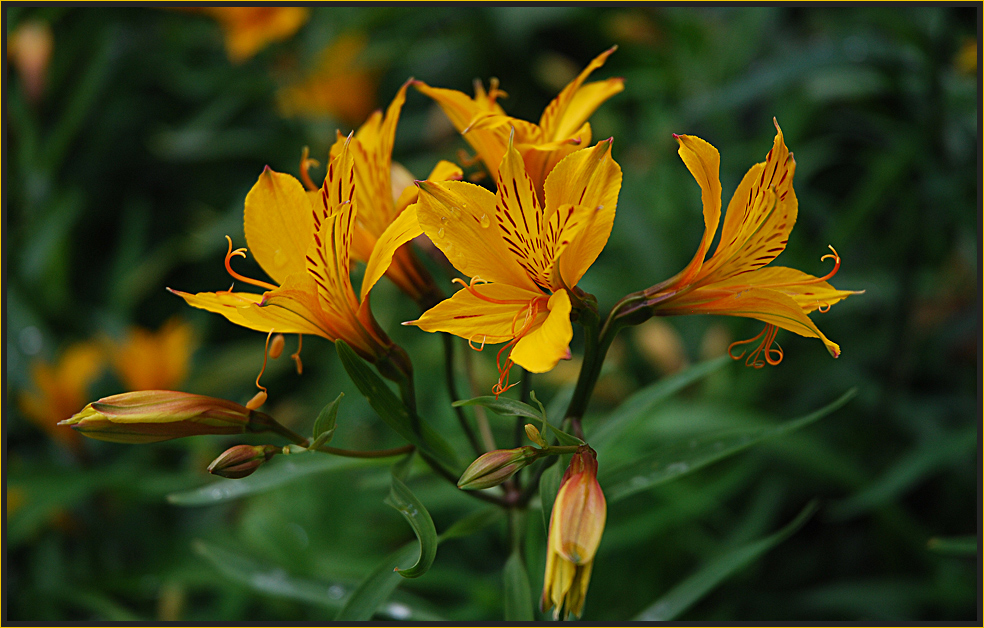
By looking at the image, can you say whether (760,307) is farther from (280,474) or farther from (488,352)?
(488,352)

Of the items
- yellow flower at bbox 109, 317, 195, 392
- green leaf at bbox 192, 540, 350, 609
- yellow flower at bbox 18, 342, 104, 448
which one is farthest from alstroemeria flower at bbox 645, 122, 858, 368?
yellow flower at bbox 18, 342, 104, 448

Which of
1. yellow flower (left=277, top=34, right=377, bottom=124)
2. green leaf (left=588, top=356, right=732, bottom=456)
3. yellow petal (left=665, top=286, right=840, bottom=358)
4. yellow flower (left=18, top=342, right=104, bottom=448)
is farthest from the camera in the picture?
yellow flower (left=277, top=34, right=377, bottom=124)

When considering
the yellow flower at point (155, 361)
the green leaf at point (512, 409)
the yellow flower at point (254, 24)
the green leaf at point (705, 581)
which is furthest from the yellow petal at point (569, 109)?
the yellow flower at point (254, 24)

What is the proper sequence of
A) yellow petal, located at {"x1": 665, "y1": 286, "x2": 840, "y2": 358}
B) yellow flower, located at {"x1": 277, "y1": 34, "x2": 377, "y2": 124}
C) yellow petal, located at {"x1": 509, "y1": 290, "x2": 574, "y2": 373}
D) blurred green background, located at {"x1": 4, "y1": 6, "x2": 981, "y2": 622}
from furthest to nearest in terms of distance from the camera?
yellow flower, located at {"x1": 277, "y1": 34, "x2": 377, "y2": 124}
blurred green background, located at {"x1": 4, "y1": 6, "x2": 981, "y2": 622}
yellow petal, located at {"x1": 665, "y1": 286, "x2": 840, "y2": 358}
yellow petal, located at {"x1": 509, "y1": 290, "x2": 574, "y2": 373}

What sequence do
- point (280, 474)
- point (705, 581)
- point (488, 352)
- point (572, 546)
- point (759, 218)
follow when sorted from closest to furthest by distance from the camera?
point (572, 546), point (759, 218), point (280, 474), point (705, 581), point (488, 352)

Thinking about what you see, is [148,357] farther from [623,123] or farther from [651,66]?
[651,66]

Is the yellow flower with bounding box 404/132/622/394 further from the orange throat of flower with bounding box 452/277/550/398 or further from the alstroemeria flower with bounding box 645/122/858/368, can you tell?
the alstroemeria flower with bounding box 645/122/858/368

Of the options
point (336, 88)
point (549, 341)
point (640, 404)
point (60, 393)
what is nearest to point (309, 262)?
point (549, 341)
